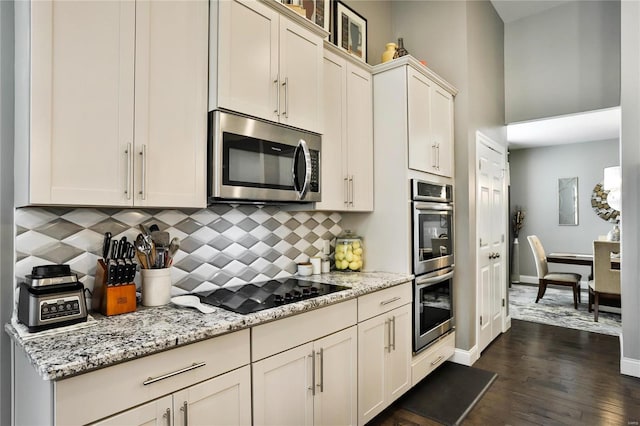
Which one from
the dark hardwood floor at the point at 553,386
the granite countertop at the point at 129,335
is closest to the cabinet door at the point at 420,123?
the granite countertop at the point at 129,335

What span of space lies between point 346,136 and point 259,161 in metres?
0.92

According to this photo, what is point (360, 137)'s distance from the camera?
2.80 metres

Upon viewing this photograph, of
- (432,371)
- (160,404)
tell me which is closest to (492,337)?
(432,371)

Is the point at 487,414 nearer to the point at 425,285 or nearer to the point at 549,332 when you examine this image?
the point at 425,285

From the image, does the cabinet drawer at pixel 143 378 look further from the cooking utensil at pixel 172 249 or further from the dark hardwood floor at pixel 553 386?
→ the dark hardwood floor at pixel 553 386

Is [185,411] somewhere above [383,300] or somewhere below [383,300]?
below

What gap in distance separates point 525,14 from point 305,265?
13.6 feet

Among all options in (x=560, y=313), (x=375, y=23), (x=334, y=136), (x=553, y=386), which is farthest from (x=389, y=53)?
(x=560, y=313)

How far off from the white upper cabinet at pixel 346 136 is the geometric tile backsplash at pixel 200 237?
0.34 meters

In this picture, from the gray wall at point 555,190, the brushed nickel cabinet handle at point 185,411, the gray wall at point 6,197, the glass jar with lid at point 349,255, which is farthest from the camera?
the gray wall at point 555,190

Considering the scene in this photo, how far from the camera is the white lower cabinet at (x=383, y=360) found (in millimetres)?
2188

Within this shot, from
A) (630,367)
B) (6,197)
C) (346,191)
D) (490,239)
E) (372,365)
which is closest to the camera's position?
(6,197)

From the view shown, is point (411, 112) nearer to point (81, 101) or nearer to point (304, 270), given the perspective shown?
point (304, 270)

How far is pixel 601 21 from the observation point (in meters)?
4.05
